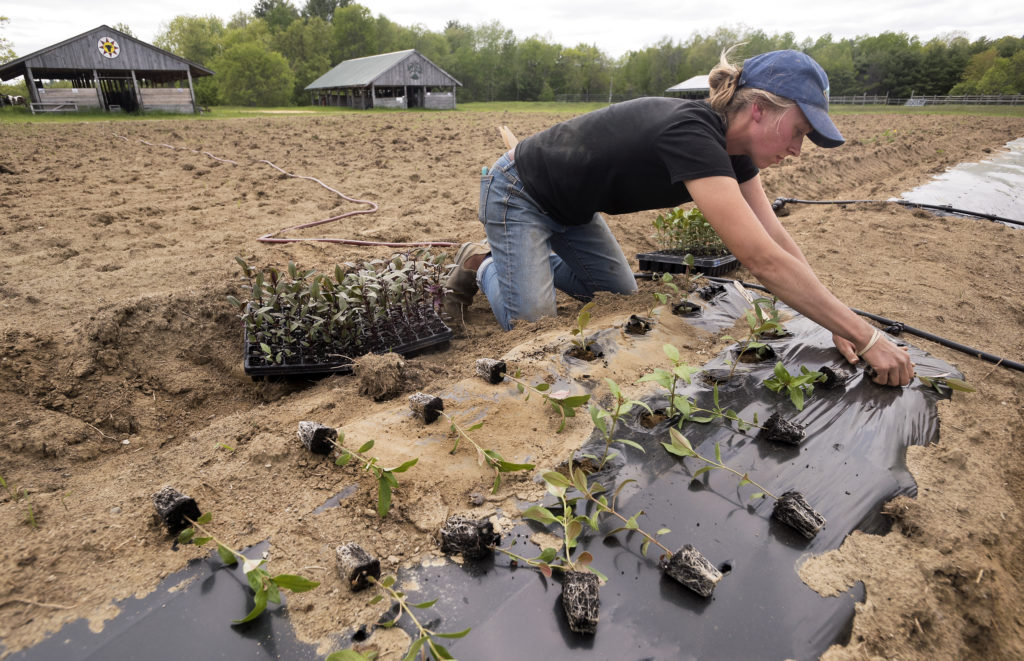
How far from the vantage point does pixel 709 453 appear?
2012 mm

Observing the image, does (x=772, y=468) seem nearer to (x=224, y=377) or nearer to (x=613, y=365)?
(x=613, y=365)

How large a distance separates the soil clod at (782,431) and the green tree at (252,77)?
4805 cm

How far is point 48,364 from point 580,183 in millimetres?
3092

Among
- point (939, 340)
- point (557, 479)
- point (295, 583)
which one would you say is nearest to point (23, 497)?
point (295, 583)

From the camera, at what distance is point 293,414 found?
2406 mm

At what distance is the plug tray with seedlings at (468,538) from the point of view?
151 centimetres

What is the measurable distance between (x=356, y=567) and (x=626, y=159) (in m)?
2.09

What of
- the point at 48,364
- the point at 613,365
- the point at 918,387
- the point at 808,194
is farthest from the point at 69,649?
the point at 808,194

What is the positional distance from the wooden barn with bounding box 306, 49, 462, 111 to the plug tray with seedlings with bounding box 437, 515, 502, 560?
32596 millimetres

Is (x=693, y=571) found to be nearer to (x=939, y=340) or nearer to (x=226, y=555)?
(x=226, y=555)

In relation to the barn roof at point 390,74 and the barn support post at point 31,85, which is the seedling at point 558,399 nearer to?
the barn support post at point 31,85

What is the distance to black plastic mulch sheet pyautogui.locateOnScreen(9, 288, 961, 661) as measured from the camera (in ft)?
4.23

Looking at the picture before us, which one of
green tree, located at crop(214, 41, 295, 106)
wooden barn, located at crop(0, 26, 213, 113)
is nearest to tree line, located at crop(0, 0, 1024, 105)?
green tree, located at crop(214, 41, 295, 106)

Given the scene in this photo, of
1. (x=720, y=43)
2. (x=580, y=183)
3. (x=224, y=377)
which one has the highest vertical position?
(x=720, y=43)
